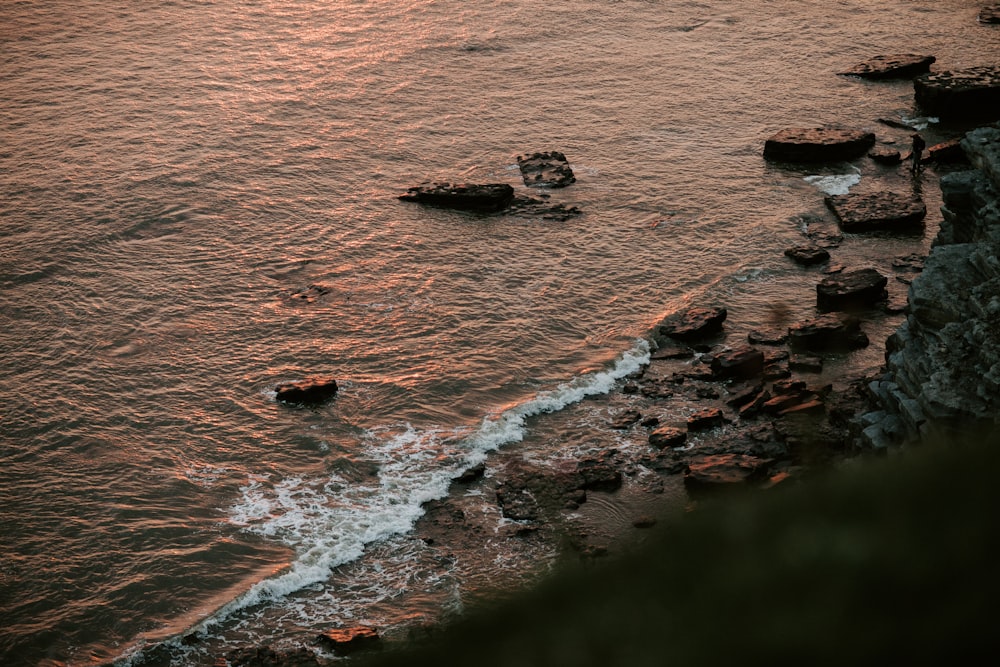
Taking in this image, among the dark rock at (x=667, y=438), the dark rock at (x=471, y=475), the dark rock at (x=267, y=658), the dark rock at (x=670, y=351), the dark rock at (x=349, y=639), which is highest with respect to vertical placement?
the dark rock at (x=670, y=351)

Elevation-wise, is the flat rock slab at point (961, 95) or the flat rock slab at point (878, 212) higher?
the flat rock slab at point (961, 95)

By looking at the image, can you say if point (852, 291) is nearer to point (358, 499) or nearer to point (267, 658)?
point (358, 499)

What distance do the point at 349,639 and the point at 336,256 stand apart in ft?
35.8

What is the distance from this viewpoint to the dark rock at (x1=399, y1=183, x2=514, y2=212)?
23.6m

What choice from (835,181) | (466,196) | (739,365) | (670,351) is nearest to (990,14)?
(835,181)

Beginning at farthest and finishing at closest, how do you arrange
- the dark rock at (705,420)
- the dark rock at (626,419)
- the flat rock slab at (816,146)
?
the flat rock slab at (816,146)
the dark rock at (626,419)
the dark rock at (705,420)

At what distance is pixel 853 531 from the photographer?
294cm

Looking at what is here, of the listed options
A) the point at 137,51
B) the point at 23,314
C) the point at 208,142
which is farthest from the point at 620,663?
the point at 137,51

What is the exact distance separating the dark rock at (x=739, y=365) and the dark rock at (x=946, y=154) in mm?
10613

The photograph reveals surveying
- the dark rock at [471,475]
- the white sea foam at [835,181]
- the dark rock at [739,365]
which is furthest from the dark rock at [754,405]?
the white sea foam at [835,181]

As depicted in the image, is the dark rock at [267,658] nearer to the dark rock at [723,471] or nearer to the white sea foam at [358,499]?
the white sea foam at [358,499]

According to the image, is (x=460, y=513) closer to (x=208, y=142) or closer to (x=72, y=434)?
(x=72, y=434)

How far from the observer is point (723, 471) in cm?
1481

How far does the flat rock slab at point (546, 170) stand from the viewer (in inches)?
976
